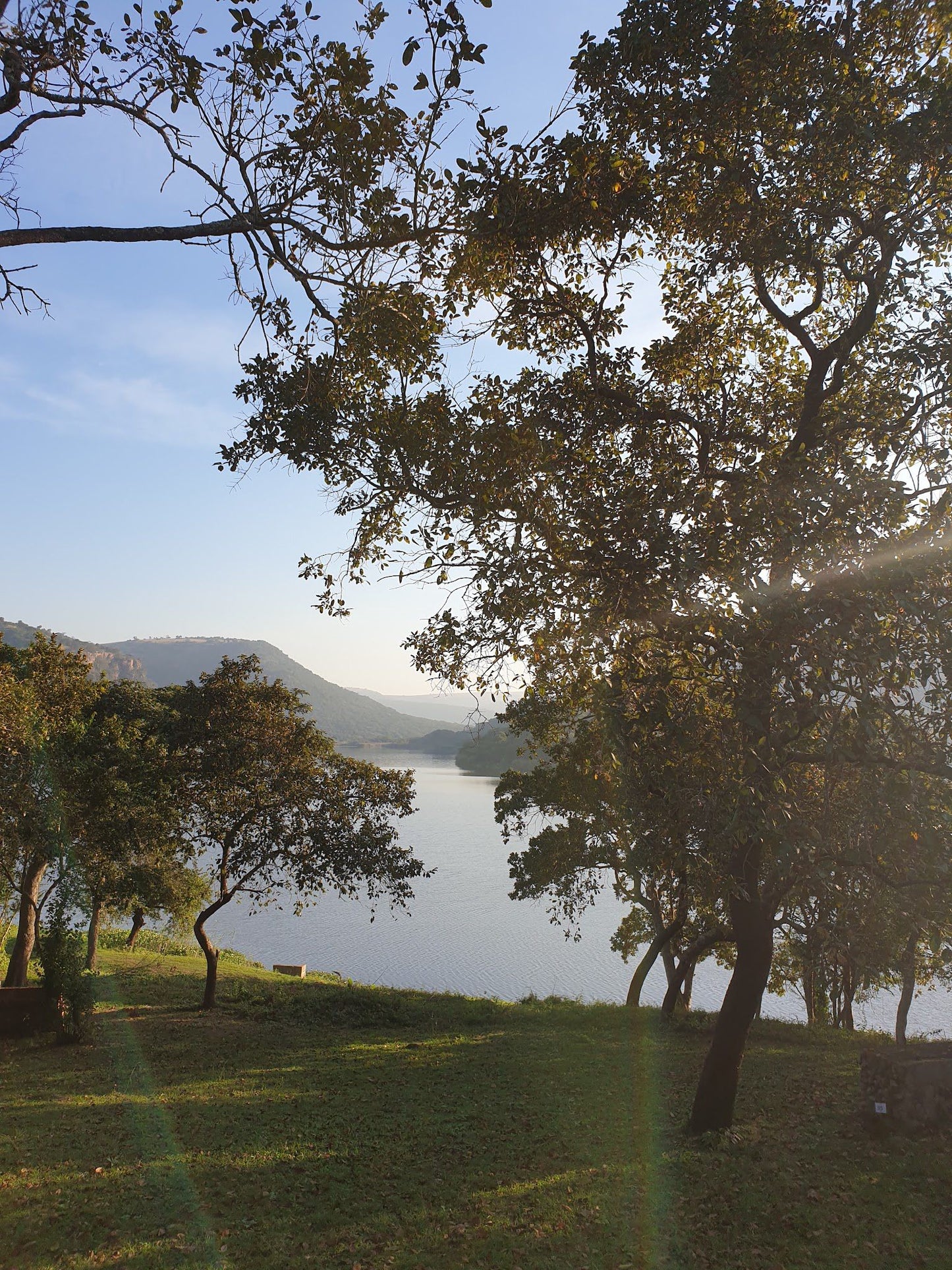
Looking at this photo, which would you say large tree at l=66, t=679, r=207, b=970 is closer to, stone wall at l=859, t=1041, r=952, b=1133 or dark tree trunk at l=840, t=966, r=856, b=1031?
stone wall at l=859, t=1041, r=952, b=1133

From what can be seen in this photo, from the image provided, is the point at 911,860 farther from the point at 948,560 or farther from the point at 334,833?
the point at 334,833

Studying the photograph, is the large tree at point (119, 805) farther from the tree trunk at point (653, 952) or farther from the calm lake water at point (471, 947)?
the tree trunk at point (653, 952)

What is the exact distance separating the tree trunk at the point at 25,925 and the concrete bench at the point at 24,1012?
58.9 inches

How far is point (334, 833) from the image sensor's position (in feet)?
52.5

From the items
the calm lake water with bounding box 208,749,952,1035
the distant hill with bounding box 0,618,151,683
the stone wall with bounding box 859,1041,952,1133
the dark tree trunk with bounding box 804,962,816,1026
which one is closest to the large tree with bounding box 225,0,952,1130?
the stone wall with bounding box 859,1041,952,1133

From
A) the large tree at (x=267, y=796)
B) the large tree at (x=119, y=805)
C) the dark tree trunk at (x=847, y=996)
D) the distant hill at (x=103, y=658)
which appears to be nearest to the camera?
the large tree at (x=119, y=805)

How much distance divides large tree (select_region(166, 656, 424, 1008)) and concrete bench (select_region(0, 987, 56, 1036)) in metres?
2.88

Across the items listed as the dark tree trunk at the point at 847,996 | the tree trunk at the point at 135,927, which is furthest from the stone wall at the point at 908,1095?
the tree trunk at the point at 135,927

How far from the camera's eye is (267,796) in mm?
15430

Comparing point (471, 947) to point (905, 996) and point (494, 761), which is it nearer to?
point (905, 996)

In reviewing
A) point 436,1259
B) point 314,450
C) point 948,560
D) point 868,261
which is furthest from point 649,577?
point 436,1259

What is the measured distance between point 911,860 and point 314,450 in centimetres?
680

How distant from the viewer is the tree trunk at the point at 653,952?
15.7m

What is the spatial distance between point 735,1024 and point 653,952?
9.88 meters
